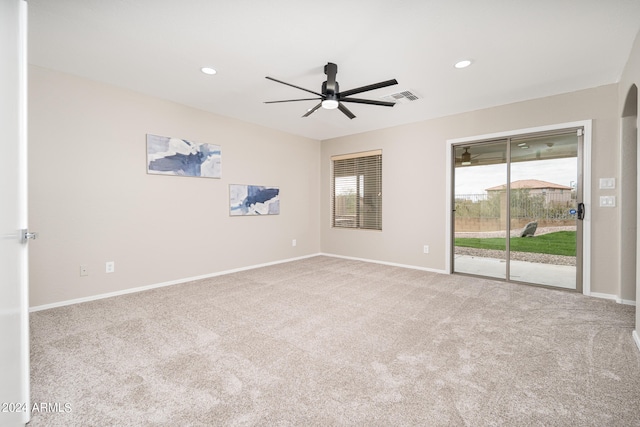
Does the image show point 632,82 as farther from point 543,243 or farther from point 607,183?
point 543,243

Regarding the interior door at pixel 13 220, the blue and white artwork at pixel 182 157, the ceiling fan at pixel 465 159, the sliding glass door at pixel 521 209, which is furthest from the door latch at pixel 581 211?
the interior door at pixel 13 220

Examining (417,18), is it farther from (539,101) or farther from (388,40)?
(539,101)

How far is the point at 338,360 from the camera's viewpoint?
6.77 ft

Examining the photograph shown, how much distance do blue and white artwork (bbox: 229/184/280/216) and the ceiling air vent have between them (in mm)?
2649

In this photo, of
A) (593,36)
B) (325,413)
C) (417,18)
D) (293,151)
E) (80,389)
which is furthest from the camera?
(293,151)

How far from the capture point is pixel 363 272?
187 inches

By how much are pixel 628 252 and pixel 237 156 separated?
545 cm

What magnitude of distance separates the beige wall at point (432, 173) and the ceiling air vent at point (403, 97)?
0.86ft

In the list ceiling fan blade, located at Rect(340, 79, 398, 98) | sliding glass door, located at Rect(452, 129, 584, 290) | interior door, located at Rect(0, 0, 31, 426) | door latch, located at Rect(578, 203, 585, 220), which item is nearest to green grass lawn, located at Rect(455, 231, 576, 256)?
sliding glass door, located at Rect(452, 129, 584, 290)

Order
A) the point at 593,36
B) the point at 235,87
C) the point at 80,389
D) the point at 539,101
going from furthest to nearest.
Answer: the point at 539,101, the point at 235,87, the point at 593,36, the point at 80,389

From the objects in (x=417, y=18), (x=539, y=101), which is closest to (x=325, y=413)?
(x=417, y=18)

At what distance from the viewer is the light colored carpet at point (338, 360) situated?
155 cm

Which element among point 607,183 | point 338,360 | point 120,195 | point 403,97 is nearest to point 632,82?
point 607,183

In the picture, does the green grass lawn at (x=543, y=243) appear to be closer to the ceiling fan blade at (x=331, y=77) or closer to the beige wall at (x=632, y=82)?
the beige wall at (x=632, y=82)
